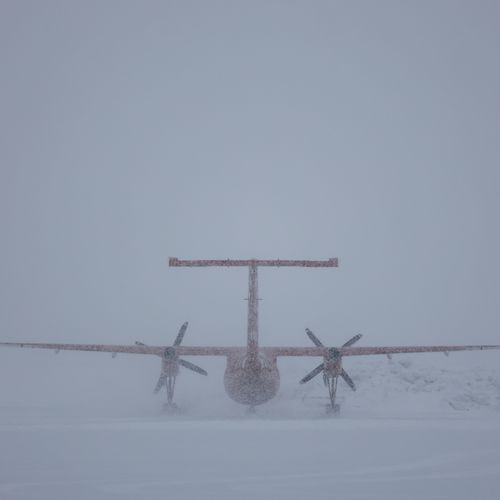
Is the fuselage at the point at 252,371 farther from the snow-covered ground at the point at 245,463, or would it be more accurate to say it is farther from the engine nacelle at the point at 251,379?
the snow-covered ground at the point at 245,463

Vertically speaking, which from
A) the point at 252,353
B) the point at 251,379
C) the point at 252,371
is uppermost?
the point at 252,353

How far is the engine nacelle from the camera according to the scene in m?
21.5

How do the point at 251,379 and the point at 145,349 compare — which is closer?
the point at 251,379

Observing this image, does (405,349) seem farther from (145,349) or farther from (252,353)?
→ (145,349)

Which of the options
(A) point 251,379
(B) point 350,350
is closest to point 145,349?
(A) point 251,379

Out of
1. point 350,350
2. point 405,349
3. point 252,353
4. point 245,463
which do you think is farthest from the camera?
point 405,349

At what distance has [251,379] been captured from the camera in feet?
71.1

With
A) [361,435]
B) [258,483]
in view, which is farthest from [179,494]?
[361,435]

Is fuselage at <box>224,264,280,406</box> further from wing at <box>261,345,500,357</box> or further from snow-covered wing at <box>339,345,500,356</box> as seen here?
snow-covered wing at <box>339,345,500,356</box>

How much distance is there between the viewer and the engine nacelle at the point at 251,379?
70.7 feet

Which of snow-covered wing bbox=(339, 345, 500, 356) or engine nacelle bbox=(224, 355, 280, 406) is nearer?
engine nacelle bbox=(224, 355, 280, 406)

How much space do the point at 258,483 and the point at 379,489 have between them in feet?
6.25

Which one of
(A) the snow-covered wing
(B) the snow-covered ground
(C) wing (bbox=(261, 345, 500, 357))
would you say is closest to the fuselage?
(C) wing (bbox=(261, 345, 500, 357))

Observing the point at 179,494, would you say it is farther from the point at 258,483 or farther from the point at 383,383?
the point at 383,383
